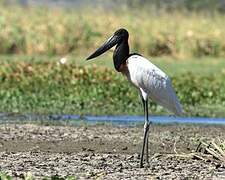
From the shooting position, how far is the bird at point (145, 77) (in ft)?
34.8

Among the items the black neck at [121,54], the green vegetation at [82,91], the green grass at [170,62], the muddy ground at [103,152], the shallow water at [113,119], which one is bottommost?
the muddy ground at [103,152]

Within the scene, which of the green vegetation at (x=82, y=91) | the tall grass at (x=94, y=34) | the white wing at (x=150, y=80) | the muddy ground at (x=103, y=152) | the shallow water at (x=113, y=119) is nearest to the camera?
the muddy ground at (x=103, y=152)

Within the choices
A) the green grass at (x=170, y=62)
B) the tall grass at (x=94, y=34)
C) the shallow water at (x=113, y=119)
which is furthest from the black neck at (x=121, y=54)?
the tall grass at (x=94, y=34)

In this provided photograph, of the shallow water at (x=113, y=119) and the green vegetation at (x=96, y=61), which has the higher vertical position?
the green vegetation at (x=96, y=61)

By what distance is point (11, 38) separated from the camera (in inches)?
1013

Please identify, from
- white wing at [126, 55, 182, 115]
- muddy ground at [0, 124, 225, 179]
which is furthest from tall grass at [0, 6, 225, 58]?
white wing at [126, 55, 182, 115]

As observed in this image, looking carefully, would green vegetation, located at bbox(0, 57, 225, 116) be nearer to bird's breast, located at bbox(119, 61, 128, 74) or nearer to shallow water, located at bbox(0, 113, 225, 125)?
shallow water, located at bbox(0, 113, 225, 125)

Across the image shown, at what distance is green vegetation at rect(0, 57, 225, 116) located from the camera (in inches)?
632

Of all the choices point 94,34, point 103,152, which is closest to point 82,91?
point 103,152

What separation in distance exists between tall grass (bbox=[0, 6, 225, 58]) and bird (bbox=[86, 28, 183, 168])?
14.7m

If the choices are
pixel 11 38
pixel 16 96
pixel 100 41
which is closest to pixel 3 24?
pixel 11 38

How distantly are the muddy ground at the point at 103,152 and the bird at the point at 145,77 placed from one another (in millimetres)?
397

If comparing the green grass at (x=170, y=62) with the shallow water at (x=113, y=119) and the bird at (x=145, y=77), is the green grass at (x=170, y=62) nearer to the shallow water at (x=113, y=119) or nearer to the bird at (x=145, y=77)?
the shallow water at (x=113, y=119)

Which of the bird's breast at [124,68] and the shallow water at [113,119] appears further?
the shallow water at [113,119]
